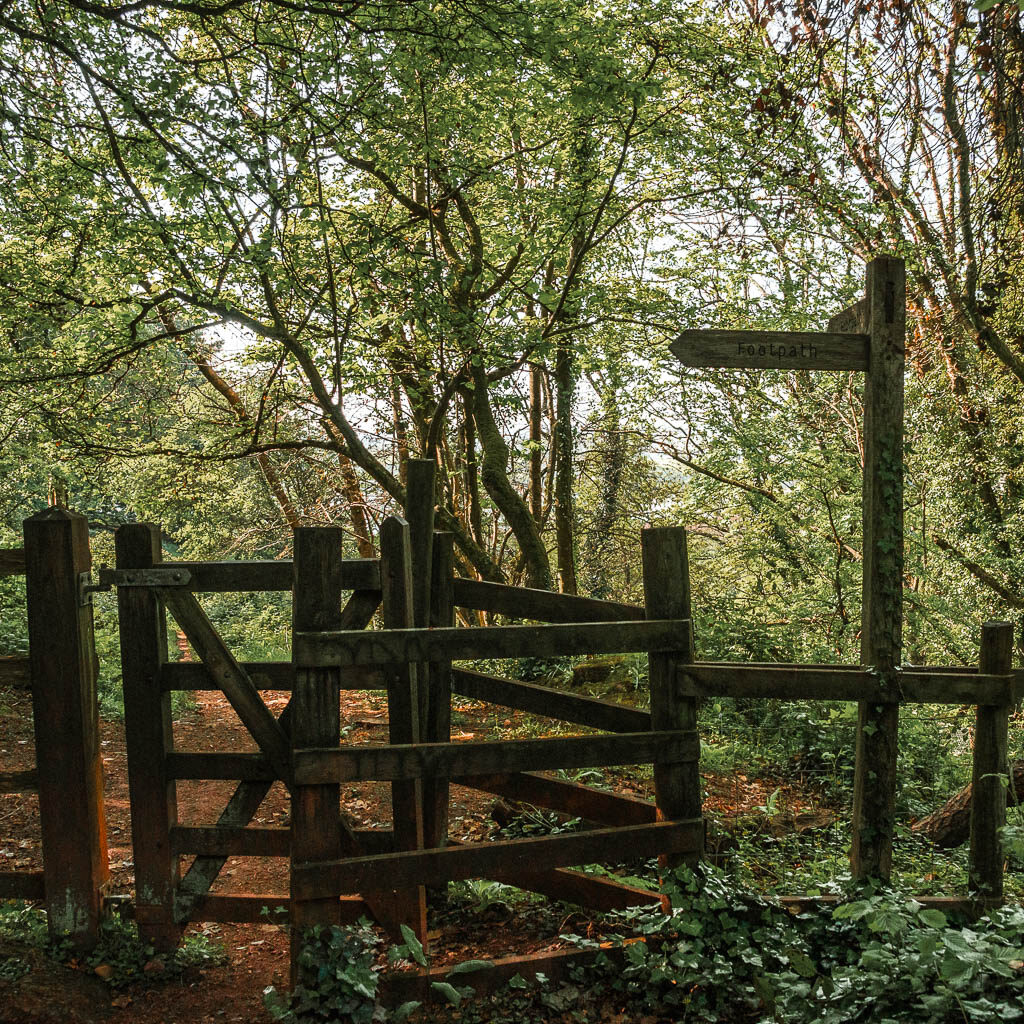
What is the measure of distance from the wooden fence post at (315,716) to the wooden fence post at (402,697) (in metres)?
0.36

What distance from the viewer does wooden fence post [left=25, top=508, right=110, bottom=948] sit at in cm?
423

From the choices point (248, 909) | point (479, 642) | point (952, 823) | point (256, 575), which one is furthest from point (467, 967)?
point (952, 823)

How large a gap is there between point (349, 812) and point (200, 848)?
8.99ft

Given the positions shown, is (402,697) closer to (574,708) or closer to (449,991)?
(574,708)

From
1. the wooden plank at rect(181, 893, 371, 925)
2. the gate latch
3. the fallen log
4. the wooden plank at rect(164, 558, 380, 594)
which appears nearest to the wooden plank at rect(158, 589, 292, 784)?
the gate latch

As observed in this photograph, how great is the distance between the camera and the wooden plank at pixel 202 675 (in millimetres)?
4223

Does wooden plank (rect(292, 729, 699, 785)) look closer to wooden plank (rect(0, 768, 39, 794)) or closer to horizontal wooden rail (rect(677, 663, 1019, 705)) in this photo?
horizontal wooden rail (rect(677, 663, 1019, 705))

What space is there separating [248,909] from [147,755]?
94cm

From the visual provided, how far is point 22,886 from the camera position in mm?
4281

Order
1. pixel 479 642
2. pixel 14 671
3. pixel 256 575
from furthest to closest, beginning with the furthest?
pixel 256 575 → pixel 14 671 → pixel 479 642

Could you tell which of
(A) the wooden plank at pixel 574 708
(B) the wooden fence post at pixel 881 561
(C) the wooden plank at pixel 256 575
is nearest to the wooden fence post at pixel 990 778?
(B) the wooden fence post at pixel 881 561

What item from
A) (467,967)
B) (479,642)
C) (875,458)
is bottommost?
(467,967)

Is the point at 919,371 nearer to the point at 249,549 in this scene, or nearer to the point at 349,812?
the point at 349,812

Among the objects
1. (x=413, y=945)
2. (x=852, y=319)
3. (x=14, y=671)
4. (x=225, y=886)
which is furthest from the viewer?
(x=225, y=886)
